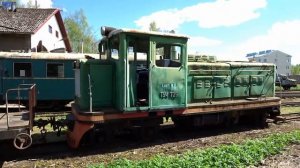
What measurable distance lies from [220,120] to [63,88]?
8933 millimetres

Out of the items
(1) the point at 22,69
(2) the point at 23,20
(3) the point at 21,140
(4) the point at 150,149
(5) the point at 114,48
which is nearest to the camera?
(3) the point at 21,140

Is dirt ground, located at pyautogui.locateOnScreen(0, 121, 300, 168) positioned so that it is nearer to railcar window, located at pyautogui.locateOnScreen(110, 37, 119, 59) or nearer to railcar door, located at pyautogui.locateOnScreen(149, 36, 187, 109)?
railcar door, located at pyautogui.locateOnScreen(149, 36, 187, 109)

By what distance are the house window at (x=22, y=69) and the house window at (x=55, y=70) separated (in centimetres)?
90

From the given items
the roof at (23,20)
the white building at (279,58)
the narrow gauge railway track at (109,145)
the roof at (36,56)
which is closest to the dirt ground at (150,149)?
the narrow gauge railway track at (109,145)

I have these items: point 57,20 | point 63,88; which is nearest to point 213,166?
point 63,88

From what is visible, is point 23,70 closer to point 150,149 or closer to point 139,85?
point 139,85

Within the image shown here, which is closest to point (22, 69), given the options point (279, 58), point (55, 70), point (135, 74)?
point (55, 70)

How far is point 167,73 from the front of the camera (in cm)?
866

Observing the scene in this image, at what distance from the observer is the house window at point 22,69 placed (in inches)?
640

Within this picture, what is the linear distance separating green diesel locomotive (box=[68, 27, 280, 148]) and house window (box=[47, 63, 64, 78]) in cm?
754

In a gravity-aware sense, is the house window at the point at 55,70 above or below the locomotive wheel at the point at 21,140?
above

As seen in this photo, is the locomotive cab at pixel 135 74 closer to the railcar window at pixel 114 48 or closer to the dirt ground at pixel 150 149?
the railcar window at pixel 114 48

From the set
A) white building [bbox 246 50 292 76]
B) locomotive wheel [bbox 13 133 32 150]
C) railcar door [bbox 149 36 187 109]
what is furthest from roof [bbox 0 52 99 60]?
white building [bbox 246 50 292 76]

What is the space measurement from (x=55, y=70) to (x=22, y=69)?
150cm
